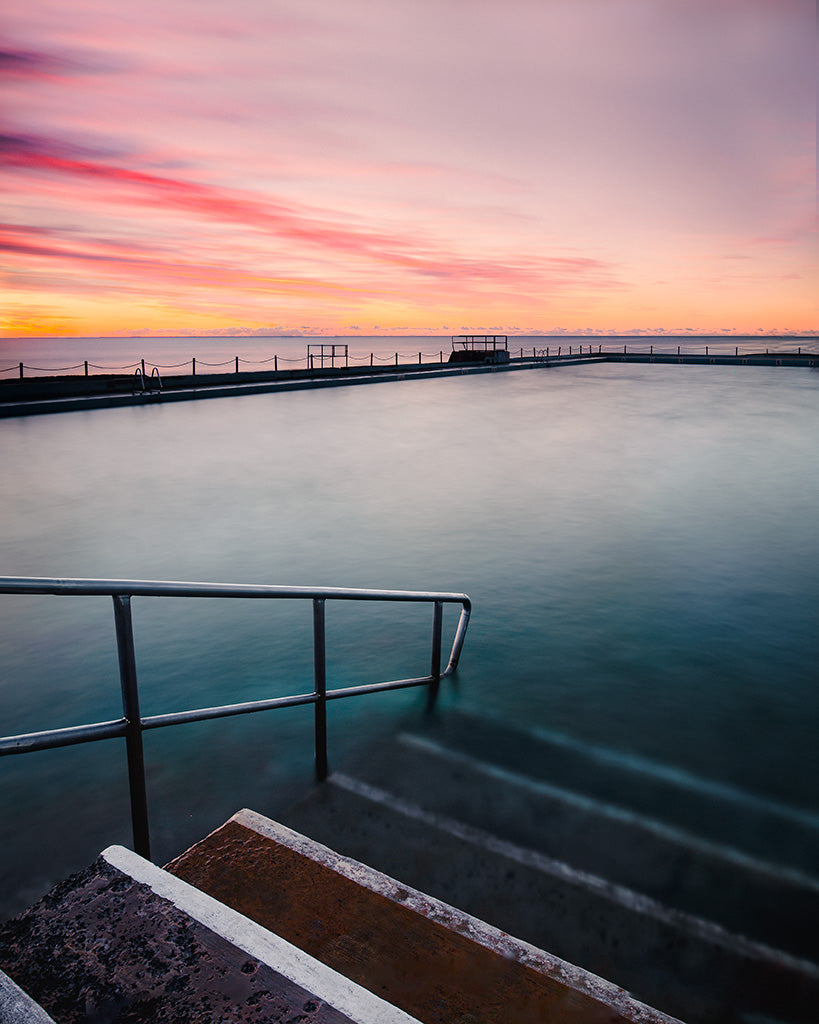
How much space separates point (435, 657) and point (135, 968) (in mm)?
3468

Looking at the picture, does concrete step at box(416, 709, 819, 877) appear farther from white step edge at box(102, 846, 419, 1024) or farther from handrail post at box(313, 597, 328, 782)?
white step edge at box(102, 846, 419, 1024)

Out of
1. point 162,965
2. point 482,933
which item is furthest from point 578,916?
point 162,965

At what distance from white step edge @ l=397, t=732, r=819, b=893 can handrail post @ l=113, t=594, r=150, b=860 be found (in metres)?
1.87

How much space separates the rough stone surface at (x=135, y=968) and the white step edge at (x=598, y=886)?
5.91 ft

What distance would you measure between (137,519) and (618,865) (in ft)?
26.6

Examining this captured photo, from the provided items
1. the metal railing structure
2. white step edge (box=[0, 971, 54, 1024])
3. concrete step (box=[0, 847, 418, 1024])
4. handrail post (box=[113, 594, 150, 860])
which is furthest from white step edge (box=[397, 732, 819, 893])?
→ white step edge (box=[0, 971, 54, 1024])

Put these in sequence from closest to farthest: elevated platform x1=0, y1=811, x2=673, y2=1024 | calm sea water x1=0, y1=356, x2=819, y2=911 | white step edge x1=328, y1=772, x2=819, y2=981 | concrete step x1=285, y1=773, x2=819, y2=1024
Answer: elevated platform x1=0, y1=811, x2=673, y2=1024
concrete step x1=285, y1=773, x2=819, y2=1024
white step edge x1=328, y1=772, x2=819, y2=981
calm sea water x1=0, y1=356, x2=819, y2=911

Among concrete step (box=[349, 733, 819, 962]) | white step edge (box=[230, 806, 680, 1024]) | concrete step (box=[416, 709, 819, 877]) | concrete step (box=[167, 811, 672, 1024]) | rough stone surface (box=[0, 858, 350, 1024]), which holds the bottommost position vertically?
concrete step (box=[416, 709, 819, 877])

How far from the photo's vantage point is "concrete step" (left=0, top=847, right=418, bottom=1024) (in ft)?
5.07

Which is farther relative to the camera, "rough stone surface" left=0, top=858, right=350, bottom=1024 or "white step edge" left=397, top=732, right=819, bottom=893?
"white step edge" left=397, top=732, right=819, bottom=893

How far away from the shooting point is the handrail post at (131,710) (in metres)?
2.30

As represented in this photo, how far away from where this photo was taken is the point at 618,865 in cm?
316

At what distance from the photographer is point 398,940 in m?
2.29

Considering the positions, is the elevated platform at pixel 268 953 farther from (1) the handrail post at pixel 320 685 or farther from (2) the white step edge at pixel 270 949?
(1) the handrail post at pixel 320 685
